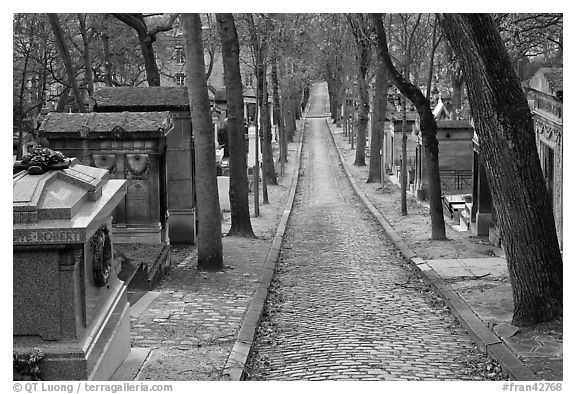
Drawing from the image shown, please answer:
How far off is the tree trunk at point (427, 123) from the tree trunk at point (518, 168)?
8769 mm

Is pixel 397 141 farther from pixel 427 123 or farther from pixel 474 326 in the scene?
pixel 474 326

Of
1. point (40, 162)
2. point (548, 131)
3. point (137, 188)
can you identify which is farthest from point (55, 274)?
point (548, 131)

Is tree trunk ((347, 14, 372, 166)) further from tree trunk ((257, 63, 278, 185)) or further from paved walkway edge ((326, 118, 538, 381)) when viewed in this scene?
paved walkway edge ((326, 118, 538, 381))

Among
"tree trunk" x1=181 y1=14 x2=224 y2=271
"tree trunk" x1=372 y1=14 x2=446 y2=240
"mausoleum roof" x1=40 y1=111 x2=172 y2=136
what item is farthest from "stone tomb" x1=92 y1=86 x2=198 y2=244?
"tree trunk" x1=372 y1=14 x2=446 y2=240

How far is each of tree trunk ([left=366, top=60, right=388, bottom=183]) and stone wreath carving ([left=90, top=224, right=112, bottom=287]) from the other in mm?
25210

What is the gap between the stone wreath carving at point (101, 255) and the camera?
8.33m

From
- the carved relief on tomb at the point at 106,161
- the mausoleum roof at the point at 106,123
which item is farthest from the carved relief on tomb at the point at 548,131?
the carved relief on tomb at the point at 106,161

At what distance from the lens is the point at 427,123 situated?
1995cm

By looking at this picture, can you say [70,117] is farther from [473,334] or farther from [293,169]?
[293,169]

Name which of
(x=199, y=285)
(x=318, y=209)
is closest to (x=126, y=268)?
(x=199, y=285)

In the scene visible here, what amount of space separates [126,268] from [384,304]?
3799 millimetres

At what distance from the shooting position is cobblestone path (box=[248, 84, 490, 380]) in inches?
386

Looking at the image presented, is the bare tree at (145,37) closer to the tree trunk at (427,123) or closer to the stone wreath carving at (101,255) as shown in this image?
the tree trunk at (427,123)

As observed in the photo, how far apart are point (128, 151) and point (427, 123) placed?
6498 mm
